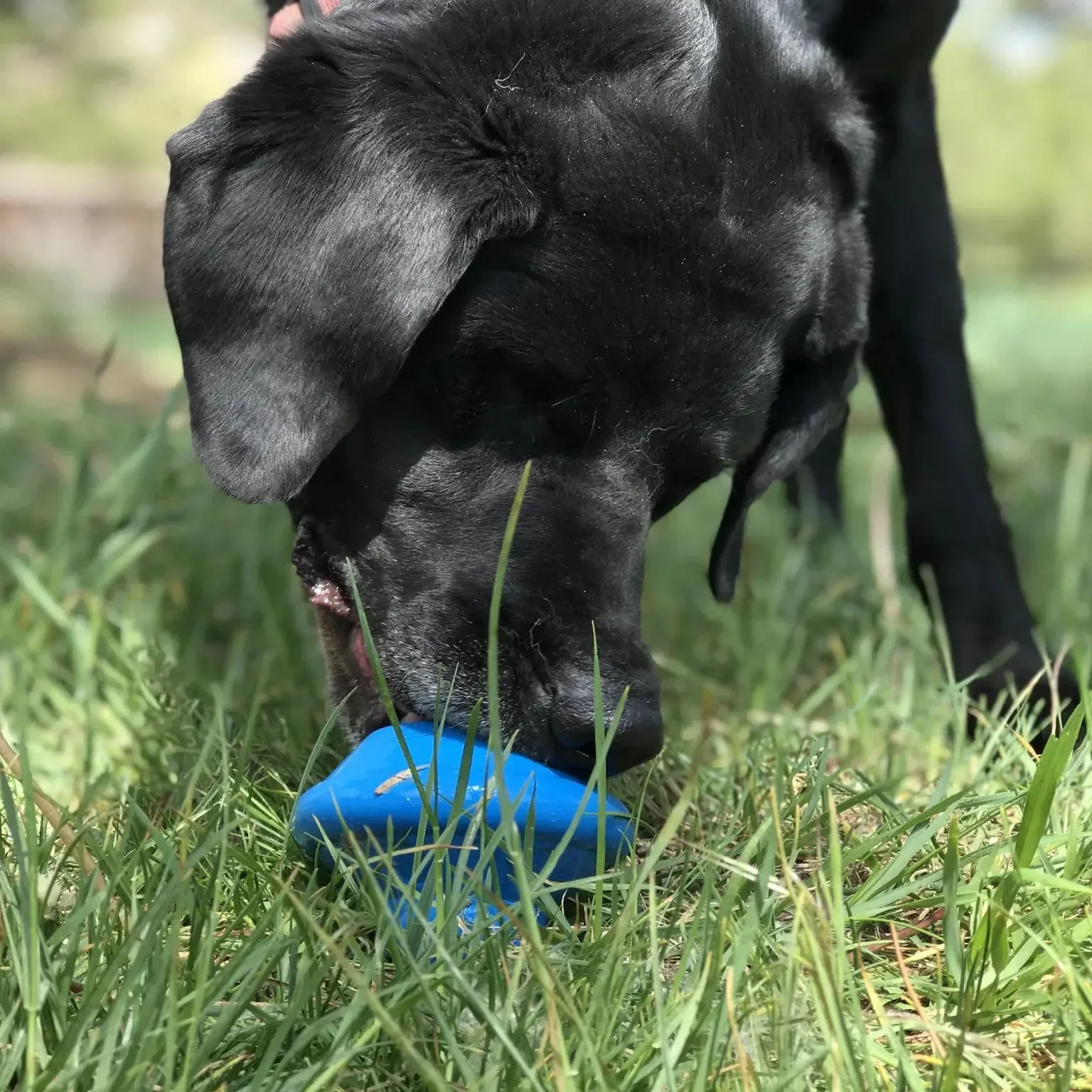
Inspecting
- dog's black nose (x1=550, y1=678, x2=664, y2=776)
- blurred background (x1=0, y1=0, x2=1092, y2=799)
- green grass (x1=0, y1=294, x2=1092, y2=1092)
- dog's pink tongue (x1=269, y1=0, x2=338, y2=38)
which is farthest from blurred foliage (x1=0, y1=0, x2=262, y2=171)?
dog's black nose (x1=550, y1=678, x2=664, y2=776)

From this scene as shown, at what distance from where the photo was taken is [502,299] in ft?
4.52

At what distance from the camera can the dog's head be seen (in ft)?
4.29

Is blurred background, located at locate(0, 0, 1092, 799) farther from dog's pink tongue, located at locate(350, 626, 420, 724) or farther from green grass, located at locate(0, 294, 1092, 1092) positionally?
dog's pink tongue, located at locate(350, 626, 420, 724)

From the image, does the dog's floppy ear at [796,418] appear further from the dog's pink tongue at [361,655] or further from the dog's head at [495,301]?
the dog's pink tongue at [361,655]

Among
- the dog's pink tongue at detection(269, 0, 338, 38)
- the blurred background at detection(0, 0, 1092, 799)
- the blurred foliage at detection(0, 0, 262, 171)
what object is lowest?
the blurred background at detection(0, 0, 1092, 799)

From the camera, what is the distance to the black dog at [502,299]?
131 cm

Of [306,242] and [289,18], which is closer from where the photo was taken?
[306,242]

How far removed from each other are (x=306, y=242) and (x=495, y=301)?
0.70ft

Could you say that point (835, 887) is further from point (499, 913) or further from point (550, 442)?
point (550, 442)

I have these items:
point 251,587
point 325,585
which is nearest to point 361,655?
point 325,585

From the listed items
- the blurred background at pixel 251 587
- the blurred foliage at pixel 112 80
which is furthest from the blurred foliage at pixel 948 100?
the blurred background at pixel 251 587

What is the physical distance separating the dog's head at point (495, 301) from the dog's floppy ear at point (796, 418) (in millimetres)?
172

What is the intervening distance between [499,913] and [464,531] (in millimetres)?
533

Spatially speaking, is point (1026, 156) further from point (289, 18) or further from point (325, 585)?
point (325, 585)
